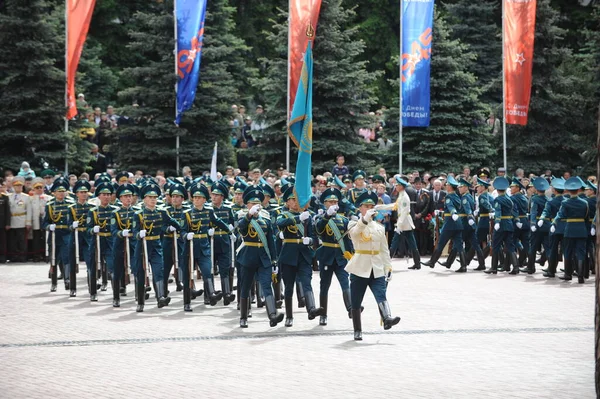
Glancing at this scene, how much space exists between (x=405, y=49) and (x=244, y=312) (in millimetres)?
15299

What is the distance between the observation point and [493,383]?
1134 cm

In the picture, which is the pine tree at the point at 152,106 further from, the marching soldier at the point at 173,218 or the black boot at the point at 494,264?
the marching soldier at the point at 173,218

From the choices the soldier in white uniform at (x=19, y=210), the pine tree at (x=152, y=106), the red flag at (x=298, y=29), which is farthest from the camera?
the pine tree at (x=152, y=106)

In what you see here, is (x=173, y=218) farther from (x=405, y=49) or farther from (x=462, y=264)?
(x=405, y=49)

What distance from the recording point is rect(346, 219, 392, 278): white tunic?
14242mm

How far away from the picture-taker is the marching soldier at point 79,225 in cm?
1955

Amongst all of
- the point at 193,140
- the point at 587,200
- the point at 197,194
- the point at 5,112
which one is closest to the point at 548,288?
the point at 587,200

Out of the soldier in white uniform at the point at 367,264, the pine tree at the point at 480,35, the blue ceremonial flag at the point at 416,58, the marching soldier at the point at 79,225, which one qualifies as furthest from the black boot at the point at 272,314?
the pine tree at the point at 480,35

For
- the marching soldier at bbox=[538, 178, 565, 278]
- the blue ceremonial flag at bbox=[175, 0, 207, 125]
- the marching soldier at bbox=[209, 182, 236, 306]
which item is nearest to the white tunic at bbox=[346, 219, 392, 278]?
the marching soldier at bbox=[209, 182, 236, 306]

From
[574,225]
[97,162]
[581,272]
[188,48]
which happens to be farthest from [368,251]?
[97,162]

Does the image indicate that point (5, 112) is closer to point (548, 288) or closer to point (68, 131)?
point (68, 131)

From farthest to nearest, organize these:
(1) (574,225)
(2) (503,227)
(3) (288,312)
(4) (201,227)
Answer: (2) (503,227) → (1) (574,225) → (4) (201,227) → (3) (288,312)

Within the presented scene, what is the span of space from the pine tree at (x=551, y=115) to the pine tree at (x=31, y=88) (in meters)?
14.9

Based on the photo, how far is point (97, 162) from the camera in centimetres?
3428
